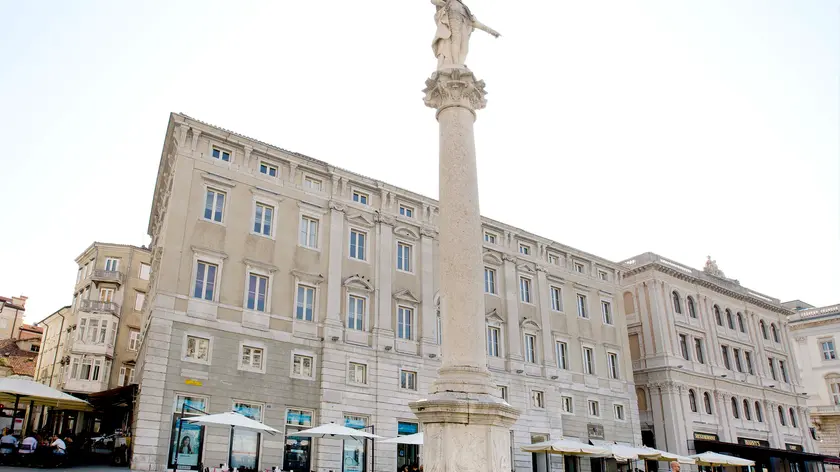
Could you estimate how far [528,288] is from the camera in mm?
44688

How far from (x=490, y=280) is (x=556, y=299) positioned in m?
6.47

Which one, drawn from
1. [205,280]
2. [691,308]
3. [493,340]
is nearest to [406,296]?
[493,340]

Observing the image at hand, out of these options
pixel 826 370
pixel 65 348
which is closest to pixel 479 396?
pixel 65 348

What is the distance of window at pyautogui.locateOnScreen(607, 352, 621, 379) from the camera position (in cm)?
4733

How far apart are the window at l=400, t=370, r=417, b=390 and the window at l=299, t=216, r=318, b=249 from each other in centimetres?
841

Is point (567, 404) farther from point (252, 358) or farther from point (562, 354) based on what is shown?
point (252, 358)

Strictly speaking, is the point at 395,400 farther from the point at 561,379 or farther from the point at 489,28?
the point at 489,28

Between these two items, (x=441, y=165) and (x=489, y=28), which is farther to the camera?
(x=489, y=28)

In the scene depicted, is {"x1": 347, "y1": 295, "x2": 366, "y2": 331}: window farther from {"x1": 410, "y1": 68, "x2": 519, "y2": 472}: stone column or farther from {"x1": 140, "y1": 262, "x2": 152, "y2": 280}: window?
{"x1": 140, "y1": 262, "x2": 152, "y2": 280}: window

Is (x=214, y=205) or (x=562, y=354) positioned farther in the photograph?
(x=562, y=354)

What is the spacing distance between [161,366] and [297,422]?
277 inches

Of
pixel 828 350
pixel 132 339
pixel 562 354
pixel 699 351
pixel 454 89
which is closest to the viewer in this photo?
pixel 454 89

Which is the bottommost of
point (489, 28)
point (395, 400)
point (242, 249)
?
point (395, 400)

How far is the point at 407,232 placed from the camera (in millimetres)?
38656
